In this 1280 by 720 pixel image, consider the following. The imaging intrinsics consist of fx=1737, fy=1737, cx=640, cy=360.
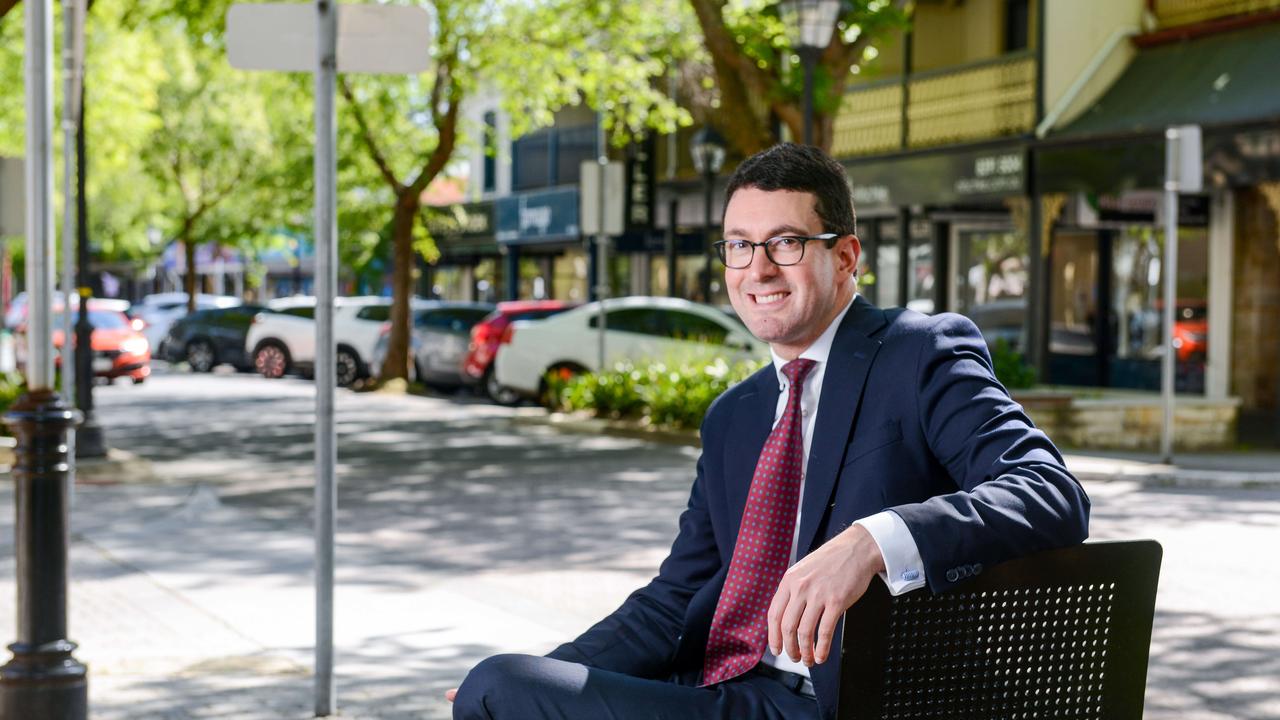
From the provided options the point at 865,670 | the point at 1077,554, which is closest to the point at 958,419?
the point at 1077,554

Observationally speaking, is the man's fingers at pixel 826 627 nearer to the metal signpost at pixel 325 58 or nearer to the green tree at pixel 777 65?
the metal signpost at pixel 325 58

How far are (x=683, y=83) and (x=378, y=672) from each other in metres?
27.3

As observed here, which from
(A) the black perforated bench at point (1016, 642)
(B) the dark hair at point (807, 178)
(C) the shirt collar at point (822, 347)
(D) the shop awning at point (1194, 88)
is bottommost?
(A) the black perforated bench at point (1016, 642)

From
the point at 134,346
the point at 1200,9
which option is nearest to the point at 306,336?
the point at 134,346

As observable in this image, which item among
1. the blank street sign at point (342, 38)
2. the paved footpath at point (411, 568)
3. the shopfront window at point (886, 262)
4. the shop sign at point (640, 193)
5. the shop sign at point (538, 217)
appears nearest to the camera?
the blank street sign at point (342, 38)

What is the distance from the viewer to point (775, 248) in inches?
114

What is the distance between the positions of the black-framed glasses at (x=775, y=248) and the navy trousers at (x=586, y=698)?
0.71 m

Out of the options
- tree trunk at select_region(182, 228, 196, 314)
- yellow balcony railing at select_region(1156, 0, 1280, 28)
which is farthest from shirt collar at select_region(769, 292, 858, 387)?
tree trunk at select_region(182, 228, 196, 314)

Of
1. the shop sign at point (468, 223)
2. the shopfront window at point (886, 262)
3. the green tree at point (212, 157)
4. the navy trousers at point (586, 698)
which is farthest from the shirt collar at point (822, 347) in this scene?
the shop sign at point (468, 223)

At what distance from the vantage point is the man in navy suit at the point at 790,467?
2639 millimetres

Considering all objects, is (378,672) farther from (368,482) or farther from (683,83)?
(683,83)

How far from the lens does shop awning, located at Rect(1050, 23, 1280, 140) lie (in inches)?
707

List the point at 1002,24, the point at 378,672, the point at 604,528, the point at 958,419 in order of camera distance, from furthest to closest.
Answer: the point at 1002,24 → the point at 604,528 → the point at 378,672 → the point at 958,419

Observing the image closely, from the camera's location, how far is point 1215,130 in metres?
17.9
